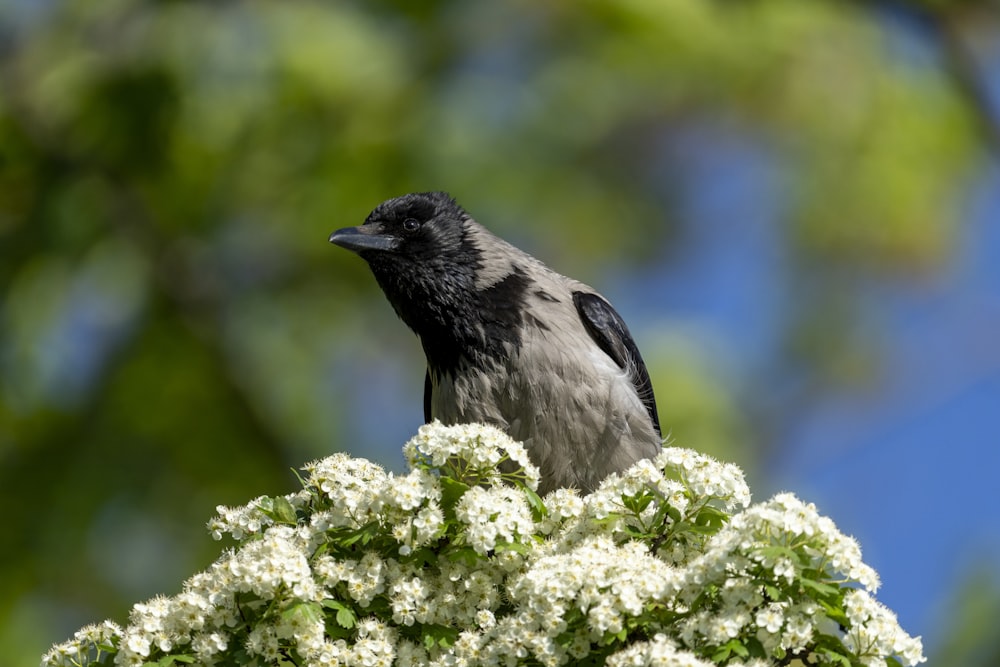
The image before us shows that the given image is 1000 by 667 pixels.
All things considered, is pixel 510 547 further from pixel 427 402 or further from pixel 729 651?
pixel 427 402

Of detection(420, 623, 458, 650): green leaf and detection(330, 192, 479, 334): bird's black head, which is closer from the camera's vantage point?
detection(420, 623, 458, 650): green leaf

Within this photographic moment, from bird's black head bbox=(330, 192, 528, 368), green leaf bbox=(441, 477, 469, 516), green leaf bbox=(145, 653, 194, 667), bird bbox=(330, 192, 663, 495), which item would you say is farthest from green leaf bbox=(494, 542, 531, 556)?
bird's black head bbox=(330, 192, 528, 368)

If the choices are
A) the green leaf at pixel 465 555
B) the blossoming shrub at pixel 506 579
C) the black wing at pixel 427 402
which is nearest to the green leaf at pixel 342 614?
the blossoming shrub at pixel 506 579

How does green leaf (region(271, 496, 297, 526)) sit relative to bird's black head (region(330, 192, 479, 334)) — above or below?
below

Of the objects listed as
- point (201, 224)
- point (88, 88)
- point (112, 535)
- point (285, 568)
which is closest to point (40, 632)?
point (112, 535)

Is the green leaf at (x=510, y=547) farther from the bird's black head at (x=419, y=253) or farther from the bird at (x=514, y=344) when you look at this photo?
the bird's black head at (x=419, y=253)

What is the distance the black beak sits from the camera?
6.10 m

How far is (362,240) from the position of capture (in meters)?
6.12

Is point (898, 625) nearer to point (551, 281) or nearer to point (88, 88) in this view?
point (551, 281)

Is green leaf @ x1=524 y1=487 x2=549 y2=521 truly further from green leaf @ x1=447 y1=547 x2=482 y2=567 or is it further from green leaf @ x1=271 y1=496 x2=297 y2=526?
green leaf @ x1=271 y1=496 x2=297 y2=526

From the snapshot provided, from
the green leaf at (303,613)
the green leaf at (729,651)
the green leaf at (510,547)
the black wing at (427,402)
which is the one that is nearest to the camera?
the green leaf at (729,651)

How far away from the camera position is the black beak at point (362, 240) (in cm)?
610

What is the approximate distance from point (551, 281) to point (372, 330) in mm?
4060

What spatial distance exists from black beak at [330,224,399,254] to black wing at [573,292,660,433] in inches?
35.3
